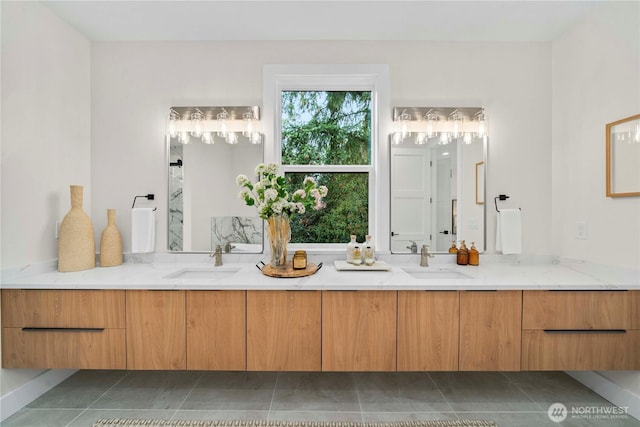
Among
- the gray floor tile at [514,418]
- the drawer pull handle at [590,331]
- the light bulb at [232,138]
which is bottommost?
the gray floor tile at [514,418]

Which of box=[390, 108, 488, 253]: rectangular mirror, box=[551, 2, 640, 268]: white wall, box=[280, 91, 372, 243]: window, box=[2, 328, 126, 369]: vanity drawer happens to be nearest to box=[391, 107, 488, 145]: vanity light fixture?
box=[390, 108, 488, 253]: rectangular mirror

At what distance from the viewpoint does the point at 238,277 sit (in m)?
1.81

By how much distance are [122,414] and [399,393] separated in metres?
1.71

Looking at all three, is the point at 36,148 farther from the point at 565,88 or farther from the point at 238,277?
the point at 565,88

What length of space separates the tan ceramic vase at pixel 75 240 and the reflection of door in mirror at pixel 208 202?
51 centimetres

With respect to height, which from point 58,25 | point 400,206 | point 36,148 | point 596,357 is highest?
point 58,25

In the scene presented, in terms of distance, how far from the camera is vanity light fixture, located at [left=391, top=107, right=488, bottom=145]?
2248 mm

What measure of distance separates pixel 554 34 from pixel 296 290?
262 centimetres

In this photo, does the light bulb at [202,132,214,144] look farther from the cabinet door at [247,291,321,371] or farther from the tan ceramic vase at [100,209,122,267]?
the cabinet door at [247,291,321,371]

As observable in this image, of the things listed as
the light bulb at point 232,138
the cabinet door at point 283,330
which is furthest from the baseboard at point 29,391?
the light bulb at point 232,138

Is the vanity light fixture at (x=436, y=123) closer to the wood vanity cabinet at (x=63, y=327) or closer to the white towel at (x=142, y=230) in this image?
the white towel at (x=142, y=230)

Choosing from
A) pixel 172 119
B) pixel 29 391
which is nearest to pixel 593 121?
pixel 172 119

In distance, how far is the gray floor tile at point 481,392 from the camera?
1.82 meters

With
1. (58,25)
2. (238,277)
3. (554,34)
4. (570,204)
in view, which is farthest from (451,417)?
(58,25)
